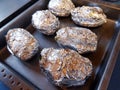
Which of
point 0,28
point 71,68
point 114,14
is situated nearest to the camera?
point 71,68

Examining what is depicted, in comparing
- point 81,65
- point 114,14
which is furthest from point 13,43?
point 114,14

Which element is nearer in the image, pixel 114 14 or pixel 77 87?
pixel 77 87

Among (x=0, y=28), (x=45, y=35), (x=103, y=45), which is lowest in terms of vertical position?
(x=103, y=45)

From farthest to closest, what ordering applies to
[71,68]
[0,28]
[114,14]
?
[114,14]
[0,28]
[71,68]

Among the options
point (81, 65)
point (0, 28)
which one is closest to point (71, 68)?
point (81, 65)

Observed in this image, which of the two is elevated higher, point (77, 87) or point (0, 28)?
point (0, 28)

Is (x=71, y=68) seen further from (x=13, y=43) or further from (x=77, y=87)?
(x=13, y=43)

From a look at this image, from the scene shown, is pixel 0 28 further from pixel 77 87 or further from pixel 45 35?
pixel 77 87
